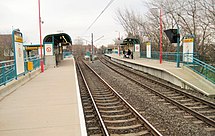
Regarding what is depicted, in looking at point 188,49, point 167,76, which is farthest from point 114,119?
point 188,49

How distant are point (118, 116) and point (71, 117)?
2.10 meters

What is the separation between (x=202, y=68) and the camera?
45.6 ft

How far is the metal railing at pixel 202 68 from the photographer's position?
13064 millimetres

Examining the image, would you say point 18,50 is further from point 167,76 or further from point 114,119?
point 167,76

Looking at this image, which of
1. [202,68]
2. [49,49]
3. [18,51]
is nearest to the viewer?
[18,51]

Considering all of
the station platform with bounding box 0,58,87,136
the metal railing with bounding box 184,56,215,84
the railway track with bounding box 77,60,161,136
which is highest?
the metal railing with bounding box 184,56,215,84

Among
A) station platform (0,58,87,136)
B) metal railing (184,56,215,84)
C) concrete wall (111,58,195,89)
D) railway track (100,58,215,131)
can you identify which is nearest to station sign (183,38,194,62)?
metal railing (184,56,215,84)

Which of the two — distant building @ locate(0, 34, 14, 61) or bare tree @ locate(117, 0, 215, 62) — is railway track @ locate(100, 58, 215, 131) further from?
distant building @ locate(0, 34, 14, 61)

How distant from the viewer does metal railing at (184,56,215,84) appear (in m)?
13.1

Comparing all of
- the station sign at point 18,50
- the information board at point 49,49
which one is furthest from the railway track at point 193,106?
the information board at point 49,49

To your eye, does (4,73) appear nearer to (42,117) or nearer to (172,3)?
(42,117)

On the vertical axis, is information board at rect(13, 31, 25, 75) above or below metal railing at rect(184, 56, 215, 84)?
above

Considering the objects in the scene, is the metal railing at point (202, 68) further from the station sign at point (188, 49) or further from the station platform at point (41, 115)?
the station platform at point (41, 115)

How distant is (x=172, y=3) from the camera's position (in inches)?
1277
